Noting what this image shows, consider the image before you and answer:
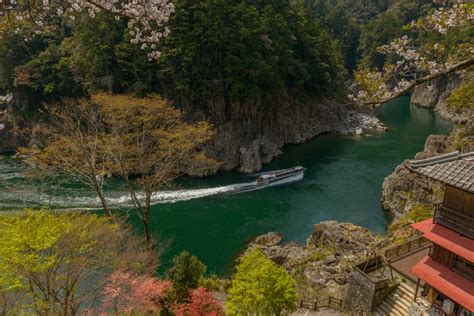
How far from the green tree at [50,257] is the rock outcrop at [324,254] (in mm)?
9613

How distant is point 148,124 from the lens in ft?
69.7

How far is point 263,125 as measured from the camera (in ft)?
156

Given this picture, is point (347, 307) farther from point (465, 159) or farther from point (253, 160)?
point (253, 160)

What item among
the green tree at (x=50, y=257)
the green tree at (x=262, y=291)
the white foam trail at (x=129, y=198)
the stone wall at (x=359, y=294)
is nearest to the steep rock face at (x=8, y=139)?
the white foam trail at (x=129, y=198)

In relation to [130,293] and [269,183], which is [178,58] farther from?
[130,293]

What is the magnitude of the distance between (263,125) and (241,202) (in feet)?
52.8

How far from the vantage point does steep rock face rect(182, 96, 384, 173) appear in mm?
41688

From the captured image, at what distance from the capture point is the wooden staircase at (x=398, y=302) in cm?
1531

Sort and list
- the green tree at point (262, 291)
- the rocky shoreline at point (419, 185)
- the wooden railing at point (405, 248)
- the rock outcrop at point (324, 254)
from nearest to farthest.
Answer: the green tree at point (262, 291), the wooden railing at point (405, 248), the rock outcrop at point (324, 254), the rocky shoreline at point (419, 185)

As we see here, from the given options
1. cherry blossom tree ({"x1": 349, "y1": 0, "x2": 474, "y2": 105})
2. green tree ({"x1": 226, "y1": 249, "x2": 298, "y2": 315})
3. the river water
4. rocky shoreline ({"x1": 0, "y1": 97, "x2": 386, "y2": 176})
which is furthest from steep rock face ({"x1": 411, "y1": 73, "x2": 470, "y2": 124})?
cherry blossom tree ({"x1": 349, "y1": 0, "x2": 474, "y2": 105})

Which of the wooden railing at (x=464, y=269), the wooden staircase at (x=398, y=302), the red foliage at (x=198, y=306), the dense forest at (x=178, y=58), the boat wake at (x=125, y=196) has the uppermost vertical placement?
the dense forest at (x=178, y=58)

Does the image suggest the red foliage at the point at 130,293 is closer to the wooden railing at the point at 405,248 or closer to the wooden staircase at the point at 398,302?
the wooden staircase at the point at 398,302

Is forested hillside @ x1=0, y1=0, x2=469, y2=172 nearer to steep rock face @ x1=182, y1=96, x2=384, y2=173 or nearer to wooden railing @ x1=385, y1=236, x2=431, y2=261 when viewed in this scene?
steep rock face @ x1=182, y1=96, x2=384, y2=173

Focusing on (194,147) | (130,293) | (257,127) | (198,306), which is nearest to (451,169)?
(198,306)
